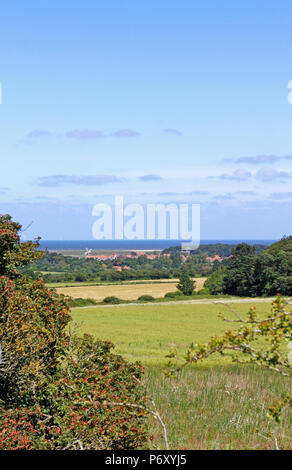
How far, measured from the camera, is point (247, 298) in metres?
63.5

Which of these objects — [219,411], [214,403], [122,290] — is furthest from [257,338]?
[122,290]

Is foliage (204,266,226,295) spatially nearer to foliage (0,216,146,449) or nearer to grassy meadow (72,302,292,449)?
grassy meadow (72,302,292,449)

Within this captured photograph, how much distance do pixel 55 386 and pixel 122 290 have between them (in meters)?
60.8

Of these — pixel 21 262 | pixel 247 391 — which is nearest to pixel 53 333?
pixel 21 262

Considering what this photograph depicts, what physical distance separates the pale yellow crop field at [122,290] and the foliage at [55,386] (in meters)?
50.4

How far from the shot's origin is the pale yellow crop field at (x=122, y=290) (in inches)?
2537

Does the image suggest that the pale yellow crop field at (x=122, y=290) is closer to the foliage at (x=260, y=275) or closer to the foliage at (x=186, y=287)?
the foliage at (x=186, y=287)

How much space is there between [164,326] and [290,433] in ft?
92.7

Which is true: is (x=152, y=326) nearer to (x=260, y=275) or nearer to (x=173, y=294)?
(x=173, y=294)

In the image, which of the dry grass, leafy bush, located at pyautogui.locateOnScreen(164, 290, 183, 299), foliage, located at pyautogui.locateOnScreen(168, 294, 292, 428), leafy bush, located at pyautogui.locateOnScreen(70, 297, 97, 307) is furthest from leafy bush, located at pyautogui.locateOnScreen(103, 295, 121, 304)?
foliage, located at pyautogui.locateOnScreen(168, 294, 292, 428)

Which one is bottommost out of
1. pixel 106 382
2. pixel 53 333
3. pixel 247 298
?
pixel 247 298
